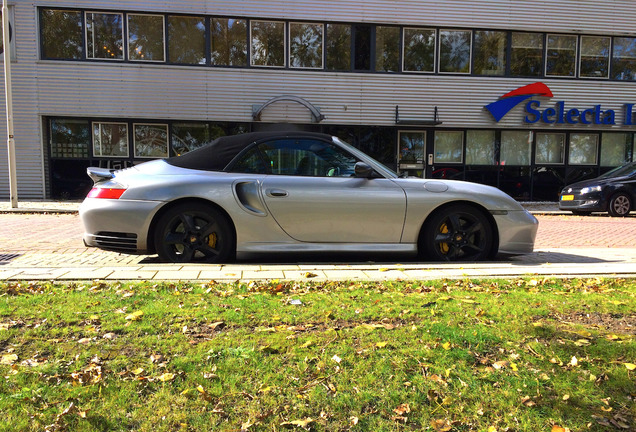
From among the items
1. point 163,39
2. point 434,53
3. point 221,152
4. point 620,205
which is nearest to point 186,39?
point 163,39

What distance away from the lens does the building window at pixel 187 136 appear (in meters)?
16.2

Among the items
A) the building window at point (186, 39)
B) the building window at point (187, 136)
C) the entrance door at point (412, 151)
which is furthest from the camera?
the entrance door at point (412, 151)

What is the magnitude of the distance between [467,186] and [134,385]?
13.9 ft

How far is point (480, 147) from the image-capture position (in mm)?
17562

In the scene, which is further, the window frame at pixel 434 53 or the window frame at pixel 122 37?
the window frame at pixel 434 53

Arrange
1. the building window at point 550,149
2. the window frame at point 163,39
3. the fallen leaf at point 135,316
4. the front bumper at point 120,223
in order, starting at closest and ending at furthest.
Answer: the fallen leaf at point 135,316, the front bumper at point 120,223, the window frame at point 163,39, the building window at point 550,149

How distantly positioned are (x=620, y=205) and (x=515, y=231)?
9.54 metres

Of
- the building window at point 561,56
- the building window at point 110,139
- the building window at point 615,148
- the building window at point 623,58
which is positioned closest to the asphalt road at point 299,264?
the building window at point 110,139

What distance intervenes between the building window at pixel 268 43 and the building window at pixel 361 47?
2541 mm

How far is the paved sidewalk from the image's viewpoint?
4160 millimetres

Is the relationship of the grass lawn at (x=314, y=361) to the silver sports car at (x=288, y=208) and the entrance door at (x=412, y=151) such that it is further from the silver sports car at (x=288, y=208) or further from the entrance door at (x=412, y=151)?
the entrance door at (x=412, y=151)

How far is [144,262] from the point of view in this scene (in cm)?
534

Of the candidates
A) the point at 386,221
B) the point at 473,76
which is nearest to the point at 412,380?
the point at 386,221

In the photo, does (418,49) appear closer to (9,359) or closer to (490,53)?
(490,53)
